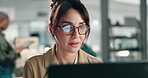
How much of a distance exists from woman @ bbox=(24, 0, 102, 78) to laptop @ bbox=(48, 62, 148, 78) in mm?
468

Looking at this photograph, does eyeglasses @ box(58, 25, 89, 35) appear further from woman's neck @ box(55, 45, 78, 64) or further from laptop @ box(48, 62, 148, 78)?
laptop @ box(48, 62, 148, 78)

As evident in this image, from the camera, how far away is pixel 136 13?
652 cm

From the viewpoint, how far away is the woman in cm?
122

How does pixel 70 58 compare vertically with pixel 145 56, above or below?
above

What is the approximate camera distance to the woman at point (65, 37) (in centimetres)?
122

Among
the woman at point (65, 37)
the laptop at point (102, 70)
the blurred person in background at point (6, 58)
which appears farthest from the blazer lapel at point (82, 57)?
the blurred person in background at point (6, 58)

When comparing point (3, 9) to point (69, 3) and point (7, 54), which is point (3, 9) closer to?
point (7, 54)

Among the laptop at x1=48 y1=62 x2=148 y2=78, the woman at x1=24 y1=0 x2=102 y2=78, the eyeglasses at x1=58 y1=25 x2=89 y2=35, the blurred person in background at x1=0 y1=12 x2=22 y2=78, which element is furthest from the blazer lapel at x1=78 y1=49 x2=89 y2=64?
the blurred person in background at x1=0 y1=12 x2=22 y2=78

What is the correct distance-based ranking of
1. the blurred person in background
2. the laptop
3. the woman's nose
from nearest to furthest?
the laptop → the woman's nose → the blurred person in background

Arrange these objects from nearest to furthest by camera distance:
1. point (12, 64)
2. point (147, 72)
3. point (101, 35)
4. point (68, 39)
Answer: point (147, 72) → point (68, 39) → point (12, 64) → point (101, 35)

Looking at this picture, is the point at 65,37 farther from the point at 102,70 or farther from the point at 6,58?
the point at 6,58

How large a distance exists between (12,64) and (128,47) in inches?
143

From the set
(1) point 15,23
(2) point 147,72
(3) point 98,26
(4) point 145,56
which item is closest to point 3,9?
(1) point 15,23

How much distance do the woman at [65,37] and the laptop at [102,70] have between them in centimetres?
47
